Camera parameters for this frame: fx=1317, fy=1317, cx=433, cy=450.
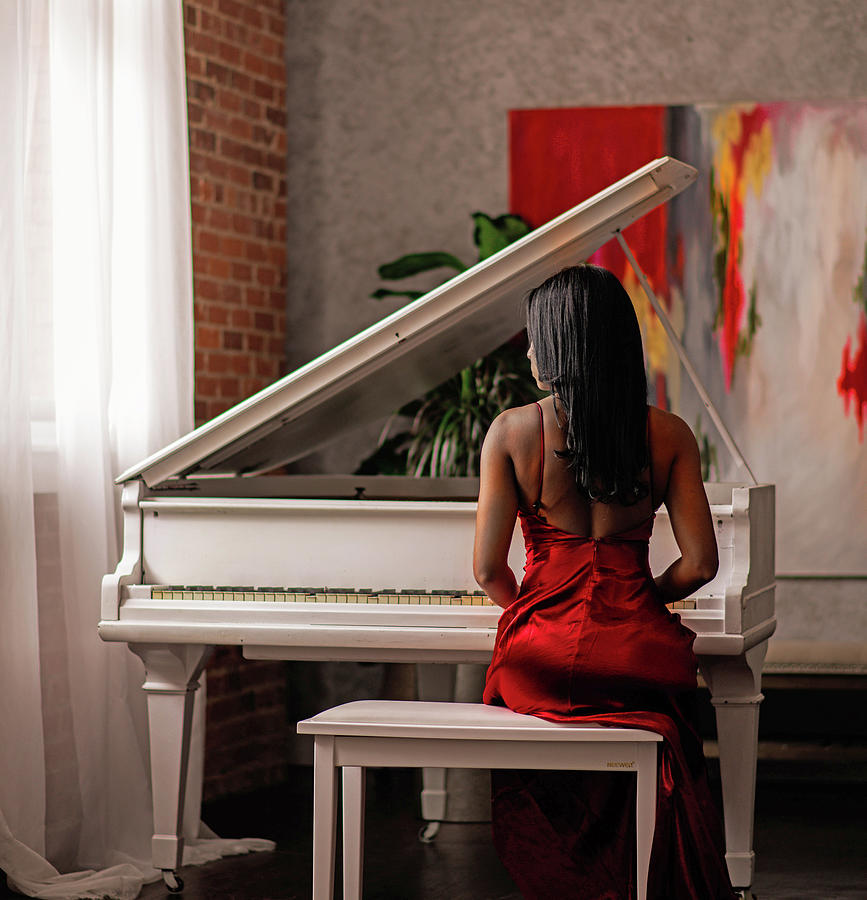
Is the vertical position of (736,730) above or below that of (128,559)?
below

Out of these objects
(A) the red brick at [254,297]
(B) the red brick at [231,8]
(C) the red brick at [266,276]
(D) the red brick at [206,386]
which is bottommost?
(D) the red brick at [206,386]

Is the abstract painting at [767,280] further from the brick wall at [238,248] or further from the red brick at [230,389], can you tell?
the red brick at [230,389]

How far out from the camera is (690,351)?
4.85 m

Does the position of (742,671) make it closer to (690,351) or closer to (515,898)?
(515,898)

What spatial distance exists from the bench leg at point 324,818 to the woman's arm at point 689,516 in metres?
0.79

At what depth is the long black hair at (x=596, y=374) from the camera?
248cm

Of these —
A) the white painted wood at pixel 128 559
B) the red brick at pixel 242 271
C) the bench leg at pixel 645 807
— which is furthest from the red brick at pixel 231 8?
the bench leg at pixel 645 807

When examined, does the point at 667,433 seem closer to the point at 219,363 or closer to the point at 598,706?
the point at 598,706

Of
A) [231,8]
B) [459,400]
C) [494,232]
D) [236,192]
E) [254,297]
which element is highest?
[231,8]

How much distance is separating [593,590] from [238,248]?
8.58 ft

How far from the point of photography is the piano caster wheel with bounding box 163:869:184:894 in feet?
10.7

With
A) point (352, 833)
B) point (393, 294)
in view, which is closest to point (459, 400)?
point (393, 294)

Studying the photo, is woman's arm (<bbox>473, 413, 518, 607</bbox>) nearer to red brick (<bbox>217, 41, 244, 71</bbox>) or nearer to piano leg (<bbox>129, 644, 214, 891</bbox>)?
piano leg (<bbox>129, 644, 214, 891</bbox>)

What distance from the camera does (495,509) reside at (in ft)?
8.39
